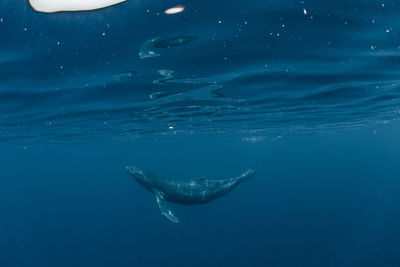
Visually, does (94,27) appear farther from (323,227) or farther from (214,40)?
(323,227)

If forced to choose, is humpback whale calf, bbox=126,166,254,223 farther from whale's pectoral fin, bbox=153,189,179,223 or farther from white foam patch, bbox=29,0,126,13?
white foam patch, bbox=29,0,126,13

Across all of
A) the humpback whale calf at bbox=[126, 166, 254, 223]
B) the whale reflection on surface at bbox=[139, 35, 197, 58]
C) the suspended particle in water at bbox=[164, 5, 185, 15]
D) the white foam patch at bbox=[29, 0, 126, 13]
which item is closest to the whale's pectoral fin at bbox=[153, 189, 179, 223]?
the humpback whale calf at bbox=[126, 166, 254, 223]

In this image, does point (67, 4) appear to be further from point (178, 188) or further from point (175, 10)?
point (178, 188)

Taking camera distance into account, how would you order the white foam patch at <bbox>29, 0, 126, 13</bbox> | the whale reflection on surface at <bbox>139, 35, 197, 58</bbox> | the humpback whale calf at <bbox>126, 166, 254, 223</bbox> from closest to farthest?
the white foam patch at <bbox>29, 0, 126, 13</bbox>
the whale reflection on surface at <bbox>139, 35, 197, 58</bbox>
the humpback whale calf at <bbox>126, 166, 254, 223</bbox>

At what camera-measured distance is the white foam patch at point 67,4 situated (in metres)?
6.74

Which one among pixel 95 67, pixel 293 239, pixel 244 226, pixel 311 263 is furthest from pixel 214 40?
pixel 244 226

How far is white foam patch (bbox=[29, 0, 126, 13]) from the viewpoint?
265 inches

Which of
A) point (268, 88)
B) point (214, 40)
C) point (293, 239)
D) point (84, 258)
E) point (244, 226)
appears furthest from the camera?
point (244, 226)

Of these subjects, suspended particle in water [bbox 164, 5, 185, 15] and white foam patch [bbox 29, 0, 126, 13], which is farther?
suspended particle in water [bbox 164, 5, 185, 15]

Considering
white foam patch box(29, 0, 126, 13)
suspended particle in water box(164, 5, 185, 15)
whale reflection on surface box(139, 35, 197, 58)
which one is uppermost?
white foam patch box(29, 0, 126, 13)

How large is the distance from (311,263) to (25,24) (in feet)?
88.6

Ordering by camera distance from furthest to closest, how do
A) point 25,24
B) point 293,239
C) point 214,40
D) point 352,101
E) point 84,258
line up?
point 84,258
point 293,239
point 352,101
point 214,40
point 25,24

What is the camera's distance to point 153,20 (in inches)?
309

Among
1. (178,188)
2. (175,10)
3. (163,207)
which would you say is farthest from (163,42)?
(178,188)
